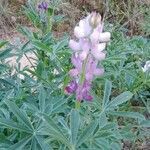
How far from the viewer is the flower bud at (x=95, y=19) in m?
1.10

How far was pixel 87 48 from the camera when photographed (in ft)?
3.78

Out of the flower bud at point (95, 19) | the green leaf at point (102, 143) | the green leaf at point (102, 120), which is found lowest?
the green leaf at point (102, 143)

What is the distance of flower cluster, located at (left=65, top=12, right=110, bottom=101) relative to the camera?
1120 millimetres

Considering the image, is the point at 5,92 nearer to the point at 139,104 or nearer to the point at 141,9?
the point at 139,104

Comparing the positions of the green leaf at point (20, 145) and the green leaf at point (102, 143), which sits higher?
the green leaf at point (20, 145)

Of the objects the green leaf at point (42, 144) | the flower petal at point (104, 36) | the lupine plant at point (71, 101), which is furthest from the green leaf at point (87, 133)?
the flower petal at point (104, 36)

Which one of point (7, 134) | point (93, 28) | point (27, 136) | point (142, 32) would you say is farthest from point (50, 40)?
point (142, 32)

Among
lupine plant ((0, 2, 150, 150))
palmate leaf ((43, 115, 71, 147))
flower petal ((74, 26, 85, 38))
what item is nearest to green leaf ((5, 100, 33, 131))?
lupine plant ((0, 2, 150, 150))

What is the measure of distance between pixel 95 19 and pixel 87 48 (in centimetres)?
8

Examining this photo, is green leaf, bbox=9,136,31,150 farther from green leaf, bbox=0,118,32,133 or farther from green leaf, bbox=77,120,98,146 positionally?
green leaf, bbox=77,120,98,146

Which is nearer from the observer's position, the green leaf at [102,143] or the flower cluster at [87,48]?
the flower cluster at [87,48]

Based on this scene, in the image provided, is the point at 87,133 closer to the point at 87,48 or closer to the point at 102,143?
the point at 102,143

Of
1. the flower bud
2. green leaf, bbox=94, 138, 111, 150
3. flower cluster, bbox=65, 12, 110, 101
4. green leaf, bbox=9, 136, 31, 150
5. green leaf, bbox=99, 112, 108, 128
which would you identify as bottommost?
green leaf, bbox=94, 138, 111, 150

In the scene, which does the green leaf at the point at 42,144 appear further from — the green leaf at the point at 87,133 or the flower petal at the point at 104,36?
the flower petal at the point at 104,36
